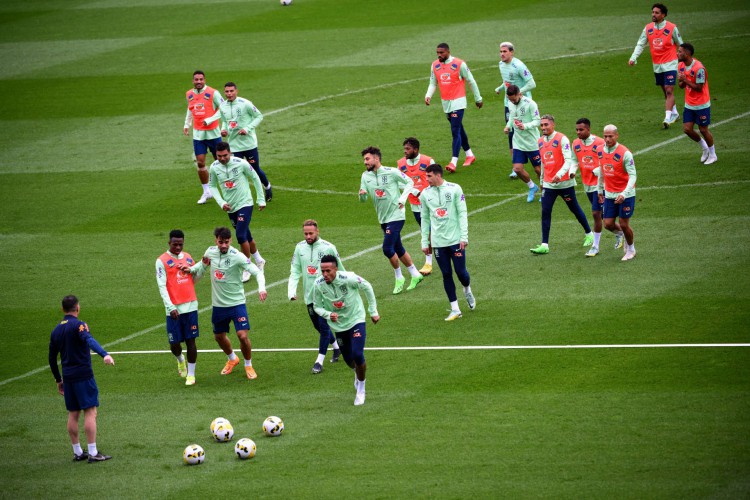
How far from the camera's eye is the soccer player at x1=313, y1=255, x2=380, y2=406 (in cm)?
1459

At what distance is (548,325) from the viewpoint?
55.4 ft

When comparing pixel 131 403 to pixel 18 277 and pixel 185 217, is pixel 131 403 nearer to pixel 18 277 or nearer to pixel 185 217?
pixel 18 277

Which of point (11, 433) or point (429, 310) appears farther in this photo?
point (429, 310)

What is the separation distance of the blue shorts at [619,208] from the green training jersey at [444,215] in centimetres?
324

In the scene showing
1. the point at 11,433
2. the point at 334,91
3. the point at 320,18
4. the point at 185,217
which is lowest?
the point at 11,433

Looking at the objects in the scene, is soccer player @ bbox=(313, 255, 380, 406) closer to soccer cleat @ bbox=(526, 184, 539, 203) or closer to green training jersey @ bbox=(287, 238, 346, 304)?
green training jersey @ bbox=(287, 238, 346, 304)

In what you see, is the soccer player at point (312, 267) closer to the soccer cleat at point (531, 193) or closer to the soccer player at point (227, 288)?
the soccer player at point (227, 288)

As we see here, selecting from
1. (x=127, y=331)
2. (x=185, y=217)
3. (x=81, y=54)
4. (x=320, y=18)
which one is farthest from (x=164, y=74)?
(x=127, y=331)

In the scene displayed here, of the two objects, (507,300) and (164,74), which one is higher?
(164,74)

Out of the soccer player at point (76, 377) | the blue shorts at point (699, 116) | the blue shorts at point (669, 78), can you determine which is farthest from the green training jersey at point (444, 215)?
the blue shorts at point (669, 78)

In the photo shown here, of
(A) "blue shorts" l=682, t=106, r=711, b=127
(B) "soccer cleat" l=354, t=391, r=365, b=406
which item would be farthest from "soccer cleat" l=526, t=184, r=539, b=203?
(B) "soccer cleat" l=354, t=391, r=365, b=406

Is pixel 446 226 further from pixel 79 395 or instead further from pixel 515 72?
pixel 515 72

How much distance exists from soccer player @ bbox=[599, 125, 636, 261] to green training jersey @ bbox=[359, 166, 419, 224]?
3.53 metres

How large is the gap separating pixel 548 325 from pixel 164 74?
891 inches
